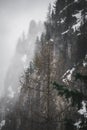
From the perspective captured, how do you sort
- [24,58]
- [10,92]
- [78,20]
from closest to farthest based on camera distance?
1. [78,20]
2. [10,92]
3. [24,58]

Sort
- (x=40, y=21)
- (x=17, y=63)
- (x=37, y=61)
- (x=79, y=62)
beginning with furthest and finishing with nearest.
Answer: (x=40, y=21), (x=17, y=63), (x=79, y=62), (x=37, y=61)

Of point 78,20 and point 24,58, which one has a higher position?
point 24,58

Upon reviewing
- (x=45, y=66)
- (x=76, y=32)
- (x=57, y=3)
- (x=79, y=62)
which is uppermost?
(x=57, y=3)

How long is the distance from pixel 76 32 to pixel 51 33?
63.6 ft

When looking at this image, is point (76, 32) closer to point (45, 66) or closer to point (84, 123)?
point (45, 66)

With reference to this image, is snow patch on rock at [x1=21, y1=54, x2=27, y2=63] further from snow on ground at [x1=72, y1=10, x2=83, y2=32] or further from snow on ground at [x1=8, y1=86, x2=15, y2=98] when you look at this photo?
snow on ground at [x1=72, y1=10, x2=83, y2=32]

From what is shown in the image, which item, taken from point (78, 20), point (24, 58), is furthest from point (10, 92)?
point (78, 20)

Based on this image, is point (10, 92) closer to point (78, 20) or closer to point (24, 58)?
point (24, 58)

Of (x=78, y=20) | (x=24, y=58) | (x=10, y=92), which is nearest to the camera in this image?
(x=78, y=20)

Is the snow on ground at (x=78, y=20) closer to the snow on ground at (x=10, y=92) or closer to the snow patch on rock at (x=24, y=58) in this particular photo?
the snow on ground at (x=10, y=92)

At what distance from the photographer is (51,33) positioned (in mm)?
92500

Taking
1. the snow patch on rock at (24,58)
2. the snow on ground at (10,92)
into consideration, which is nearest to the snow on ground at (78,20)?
the snow on ground at (10,92)

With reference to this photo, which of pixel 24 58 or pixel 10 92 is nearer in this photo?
pixel 10 92

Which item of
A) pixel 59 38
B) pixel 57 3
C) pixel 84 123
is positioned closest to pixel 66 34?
pixel 59 38
